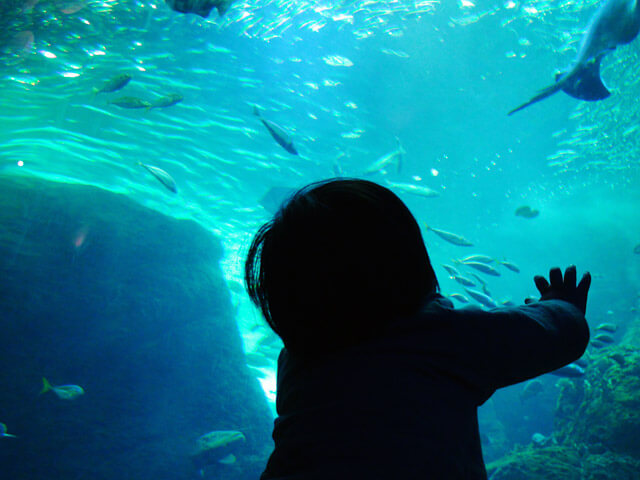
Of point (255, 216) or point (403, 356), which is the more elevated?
point (403, 356)

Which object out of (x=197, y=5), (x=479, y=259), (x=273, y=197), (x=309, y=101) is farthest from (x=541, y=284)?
(x=273, y=197)

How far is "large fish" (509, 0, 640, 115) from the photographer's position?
4863 mm

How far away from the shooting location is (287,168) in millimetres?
16188

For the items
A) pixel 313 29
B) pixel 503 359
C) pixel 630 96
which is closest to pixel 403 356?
pixel 503 359

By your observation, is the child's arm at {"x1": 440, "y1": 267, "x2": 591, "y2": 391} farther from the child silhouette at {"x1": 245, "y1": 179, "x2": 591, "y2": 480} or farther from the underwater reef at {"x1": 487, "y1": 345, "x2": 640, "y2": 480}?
the underwater reef at {"x1": 487, "y1": 345, "x2": 640, "y2": 480}

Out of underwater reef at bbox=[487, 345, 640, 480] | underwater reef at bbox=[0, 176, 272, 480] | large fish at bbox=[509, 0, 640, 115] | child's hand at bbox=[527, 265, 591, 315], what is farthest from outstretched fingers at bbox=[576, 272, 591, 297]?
underwater reef at bbox=[0, 176, 272, 480]

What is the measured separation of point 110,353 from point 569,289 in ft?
42.4

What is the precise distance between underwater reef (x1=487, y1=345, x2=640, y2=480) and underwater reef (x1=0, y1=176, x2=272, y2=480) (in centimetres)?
835

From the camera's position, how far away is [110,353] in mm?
10984

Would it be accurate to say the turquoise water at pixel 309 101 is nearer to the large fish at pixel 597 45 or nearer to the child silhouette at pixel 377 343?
the large fish at pixel 597 45

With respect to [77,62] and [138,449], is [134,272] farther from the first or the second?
[77,62]

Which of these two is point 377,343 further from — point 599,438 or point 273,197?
point 273,197

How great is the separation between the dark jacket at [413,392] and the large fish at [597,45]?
15.3 ft

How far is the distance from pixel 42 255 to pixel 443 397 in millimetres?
13744
